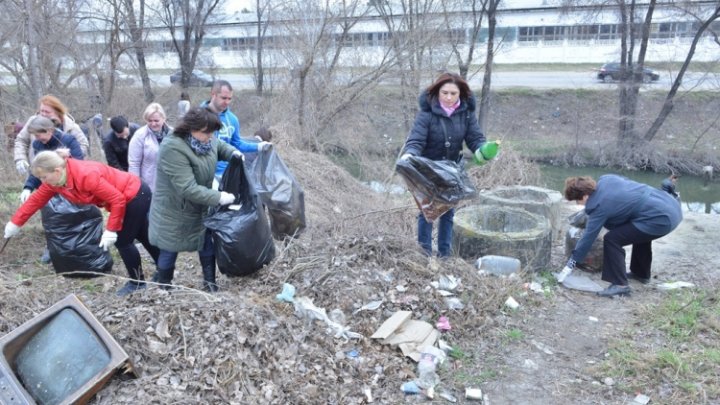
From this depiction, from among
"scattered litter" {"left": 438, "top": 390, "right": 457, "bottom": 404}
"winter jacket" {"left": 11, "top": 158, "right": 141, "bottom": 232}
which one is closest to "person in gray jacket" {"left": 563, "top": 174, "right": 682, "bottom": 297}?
"scattered litter" {"left": 438, "top": 390, "right": 457, "bottom": 404}

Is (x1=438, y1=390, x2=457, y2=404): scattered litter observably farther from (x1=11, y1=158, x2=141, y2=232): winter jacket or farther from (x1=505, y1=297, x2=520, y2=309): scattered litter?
(x1=11, y1=158, x2=141, y2=232): winter jacket

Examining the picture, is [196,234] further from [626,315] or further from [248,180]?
[626,315]

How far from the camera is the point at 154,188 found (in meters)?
3.54

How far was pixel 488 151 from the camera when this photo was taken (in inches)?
157

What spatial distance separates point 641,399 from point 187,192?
2824 millimetres

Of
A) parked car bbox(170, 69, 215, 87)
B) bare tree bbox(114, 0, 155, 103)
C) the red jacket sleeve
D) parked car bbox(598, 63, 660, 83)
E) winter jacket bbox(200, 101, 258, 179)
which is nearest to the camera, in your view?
the red jacket sleeve

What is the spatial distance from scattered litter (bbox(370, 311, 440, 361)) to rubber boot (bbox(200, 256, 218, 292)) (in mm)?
1149

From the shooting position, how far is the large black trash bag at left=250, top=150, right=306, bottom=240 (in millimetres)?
4727

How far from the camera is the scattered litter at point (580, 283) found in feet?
15.0

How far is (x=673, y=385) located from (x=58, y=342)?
10.9 ft

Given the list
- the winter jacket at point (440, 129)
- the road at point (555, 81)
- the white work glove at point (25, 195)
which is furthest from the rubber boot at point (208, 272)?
the road at point (555, 81)

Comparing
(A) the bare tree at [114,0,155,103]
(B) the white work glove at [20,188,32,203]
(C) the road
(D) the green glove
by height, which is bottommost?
(B) the white work glove at [20,188,32,203]

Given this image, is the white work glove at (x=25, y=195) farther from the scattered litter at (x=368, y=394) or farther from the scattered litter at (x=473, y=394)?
the scattered litter at (x=473, y=394)

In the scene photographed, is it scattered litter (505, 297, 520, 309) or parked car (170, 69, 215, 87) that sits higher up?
parked car (170, 69, 215, 87)
